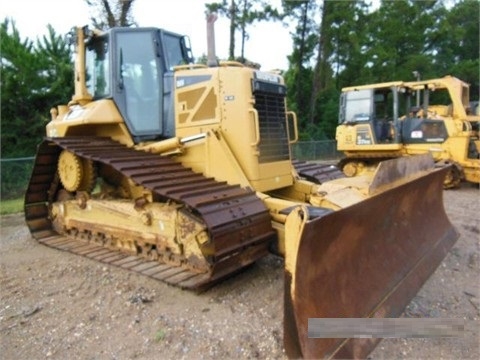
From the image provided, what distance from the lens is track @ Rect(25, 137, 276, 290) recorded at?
346cm

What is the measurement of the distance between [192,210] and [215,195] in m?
0.28

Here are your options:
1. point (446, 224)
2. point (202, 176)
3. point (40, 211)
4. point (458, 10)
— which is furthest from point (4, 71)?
point (458, 10)

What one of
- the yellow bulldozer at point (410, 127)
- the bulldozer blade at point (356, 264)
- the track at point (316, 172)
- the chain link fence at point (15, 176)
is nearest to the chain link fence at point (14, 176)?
the chain link fence at point (15, 176)

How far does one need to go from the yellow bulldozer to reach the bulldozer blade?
21.0 ft

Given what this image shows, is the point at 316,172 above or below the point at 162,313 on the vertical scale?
above

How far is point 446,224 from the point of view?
4863 mm

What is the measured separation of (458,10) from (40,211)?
31728mm

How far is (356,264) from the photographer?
308 centimetres

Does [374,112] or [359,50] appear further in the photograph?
[359,50]

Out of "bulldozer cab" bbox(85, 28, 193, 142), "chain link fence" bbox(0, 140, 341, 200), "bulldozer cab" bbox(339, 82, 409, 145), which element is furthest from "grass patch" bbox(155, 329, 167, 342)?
"bulldozer cab" bbox(339, 82, 409, 145)

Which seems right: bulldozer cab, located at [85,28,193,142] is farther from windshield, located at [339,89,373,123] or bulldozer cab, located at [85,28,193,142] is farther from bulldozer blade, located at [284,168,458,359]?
windshield, located at [339,89,373,123]

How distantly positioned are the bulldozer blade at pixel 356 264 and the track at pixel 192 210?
934mm

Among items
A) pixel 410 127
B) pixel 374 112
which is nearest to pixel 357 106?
pixel 374 112

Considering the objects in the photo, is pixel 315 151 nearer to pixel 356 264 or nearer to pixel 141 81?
pixel 141 81
